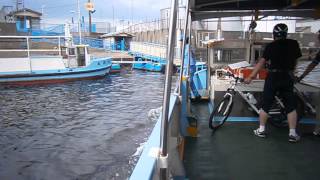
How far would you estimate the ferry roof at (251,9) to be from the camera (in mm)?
6371

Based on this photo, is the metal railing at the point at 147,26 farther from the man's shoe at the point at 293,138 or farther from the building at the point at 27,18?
the man's shoe at the point at 293,138

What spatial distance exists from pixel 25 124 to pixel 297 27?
967cm

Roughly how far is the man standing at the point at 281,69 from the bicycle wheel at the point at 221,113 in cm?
90

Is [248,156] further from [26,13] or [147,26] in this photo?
[26,13]

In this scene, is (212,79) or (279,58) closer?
(279,58)

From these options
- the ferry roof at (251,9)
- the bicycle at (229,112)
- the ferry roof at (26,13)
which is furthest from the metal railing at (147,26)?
the bicycle at (229,112)

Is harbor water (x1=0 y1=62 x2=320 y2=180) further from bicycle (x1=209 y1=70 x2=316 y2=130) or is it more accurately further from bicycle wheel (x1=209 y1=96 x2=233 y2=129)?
bicycle wheel (x1=209 y1=96 x2=233 y2=129)

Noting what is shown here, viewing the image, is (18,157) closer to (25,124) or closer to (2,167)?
(2,167)

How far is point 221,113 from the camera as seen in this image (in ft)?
18.8

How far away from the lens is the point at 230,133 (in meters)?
5.32

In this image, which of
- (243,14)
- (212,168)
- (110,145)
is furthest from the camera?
(110,145)

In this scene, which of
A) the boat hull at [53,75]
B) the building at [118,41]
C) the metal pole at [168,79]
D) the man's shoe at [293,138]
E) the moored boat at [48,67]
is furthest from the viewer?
the building at [118,41]

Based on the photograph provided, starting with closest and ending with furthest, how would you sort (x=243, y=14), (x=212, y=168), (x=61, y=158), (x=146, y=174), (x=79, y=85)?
(x=146, y=174)
(x=212, y=168)
(x=243, y=14)
(x=61, y=158)
(x=79, y=85)

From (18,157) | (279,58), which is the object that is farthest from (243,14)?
(18,157)
